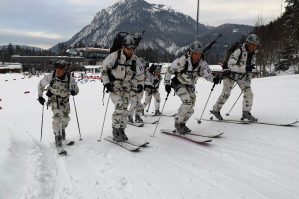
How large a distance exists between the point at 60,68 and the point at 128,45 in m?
1.77

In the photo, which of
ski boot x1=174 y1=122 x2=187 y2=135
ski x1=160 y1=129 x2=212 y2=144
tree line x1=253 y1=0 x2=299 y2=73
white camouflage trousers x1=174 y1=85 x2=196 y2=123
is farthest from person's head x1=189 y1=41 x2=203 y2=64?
tree line x1=253 y1=0 x2=299 y2=73

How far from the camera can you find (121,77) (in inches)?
336

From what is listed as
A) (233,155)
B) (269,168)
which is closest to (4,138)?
(233,155)

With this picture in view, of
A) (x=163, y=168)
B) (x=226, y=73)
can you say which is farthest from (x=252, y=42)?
(x=163, y=168)

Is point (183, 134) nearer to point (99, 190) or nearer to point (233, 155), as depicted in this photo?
point (233, 155)

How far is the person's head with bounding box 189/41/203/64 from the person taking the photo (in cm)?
865

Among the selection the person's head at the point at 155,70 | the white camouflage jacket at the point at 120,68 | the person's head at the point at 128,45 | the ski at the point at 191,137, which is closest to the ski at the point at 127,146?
the ski at the point at 191,137

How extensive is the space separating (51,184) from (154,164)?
195 cm

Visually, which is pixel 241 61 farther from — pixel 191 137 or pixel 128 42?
pixel 128 42

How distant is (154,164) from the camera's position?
22.6 ft

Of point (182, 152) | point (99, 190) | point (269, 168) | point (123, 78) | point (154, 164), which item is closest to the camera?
point (99, 190)

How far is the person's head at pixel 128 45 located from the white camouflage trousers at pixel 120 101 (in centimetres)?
75

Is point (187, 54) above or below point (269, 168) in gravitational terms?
above

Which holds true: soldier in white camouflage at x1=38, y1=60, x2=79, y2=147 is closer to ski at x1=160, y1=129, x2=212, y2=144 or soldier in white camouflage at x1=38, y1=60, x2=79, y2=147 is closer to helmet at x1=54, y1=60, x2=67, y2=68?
helmet at x1=54, y1=60, x2=67, y2=68
